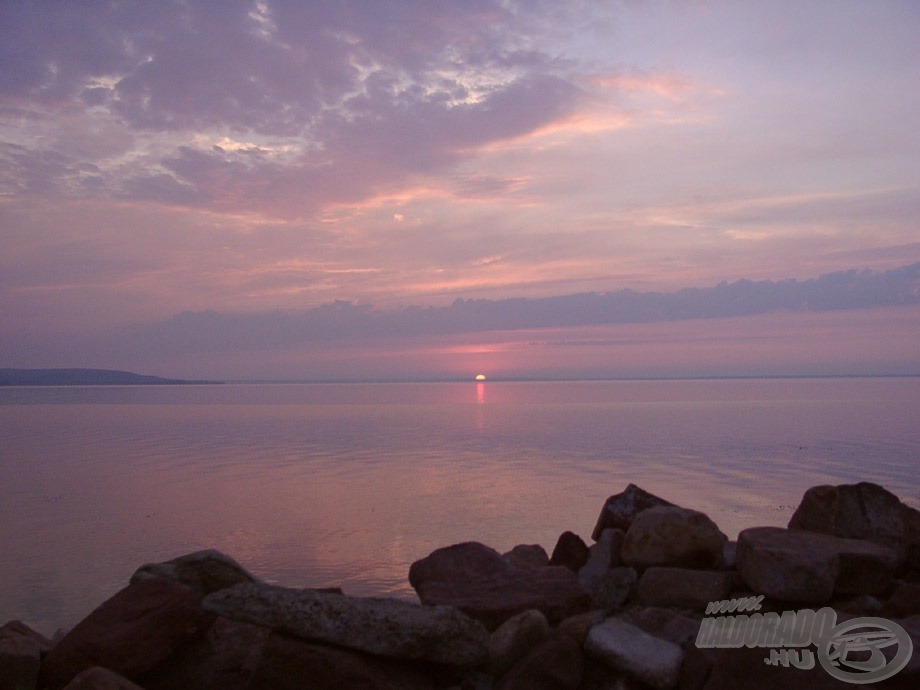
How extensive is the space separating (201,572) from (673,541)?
5.80 meters

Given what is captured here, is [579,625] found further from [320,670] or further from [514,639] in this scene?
[320,670]

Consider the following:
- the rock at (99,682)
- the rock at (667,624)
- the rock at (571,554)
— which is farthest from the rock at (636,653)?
the rock at (99,682)

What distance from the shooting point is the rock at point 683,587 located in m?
9.00

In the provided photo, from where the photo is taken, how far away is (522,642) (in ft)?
25.8

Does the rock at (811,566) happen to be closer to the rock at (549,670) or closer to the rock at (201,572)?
the rock at (549,670)

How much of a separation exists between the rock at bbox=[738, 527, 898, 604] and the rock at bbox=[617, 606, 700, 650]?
0.94 meters

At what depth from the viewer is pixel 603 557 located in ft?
36.2

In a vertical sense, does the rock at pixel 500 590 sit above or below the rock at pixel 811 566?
below

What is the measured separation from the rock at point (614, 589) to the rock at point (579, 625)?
1.27 meters

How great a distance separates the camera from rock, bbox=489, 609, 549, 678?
7.79 meters

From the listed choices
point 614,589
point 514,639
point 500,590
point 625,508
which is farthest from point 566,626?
point 625,508

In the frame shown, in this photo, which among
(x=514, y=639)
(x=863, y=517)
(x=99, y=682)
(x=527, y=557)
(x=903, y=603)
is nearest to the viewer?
(x=99, y=682)

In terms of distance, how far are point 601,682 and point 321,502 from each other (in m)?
16.8

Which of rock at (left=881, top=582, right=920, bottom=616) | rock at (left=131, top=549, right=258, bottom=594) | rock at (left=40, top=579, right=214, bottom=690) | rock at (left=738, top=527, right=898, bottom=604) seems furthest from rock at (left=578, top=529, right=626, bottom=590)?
rock at (left=40, top=579, right=214, bottom=690)
